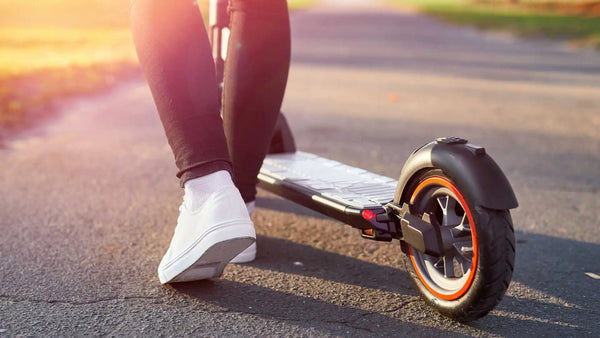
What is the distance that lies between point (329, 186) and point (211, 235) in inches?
24.2

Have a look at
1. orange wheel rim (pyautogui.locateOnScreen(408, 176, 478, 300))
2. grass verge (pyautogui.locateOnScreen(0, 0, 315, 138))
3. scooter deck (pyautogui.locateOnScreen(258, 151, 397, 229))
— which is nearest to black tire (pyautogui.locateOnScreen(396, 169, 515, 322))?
orange wheel rim (pyautogui.locateOnScreen(408, 176, 478, 300))

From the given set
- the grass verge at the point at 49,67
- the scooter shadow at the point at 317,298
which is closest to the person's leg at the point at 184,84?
the scooter shadow at the point at 317,298

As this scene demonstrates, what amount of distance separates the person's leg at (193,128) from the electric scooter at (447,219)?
0.41 meters

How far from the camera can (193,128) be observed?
5.95 feet

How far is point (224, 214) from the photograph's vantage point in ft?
5.91

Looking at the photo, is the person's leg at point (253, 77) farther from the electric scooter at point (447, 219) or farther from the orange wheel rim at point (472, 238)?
the orange wheel rim at point (472, 238)

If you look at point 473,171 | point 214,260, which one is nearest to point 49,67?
point 214,260

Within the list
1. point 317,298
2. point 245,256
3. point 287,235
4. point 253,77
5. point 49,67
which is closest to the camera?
point 317,298

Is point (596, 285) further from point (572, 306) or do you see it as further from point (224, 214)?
point (224, 214)

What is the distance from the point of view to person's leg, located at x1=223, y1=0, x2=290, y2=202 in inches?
80.5

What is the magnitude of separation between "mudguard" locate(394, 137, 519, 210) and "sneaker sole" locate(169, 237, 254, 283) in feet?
1.75

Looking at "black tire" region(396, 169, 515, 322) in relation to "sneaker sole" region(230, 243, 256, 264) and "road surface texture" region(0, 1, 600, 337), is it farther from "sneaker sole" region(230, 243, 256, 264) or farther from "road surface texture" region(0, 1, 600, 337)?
"sneaker sole" region(230, 243, 256, 264)

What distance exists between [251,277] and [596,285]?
107 centimetres

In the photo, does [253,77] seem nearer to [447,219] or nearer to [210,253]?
[210,253]
